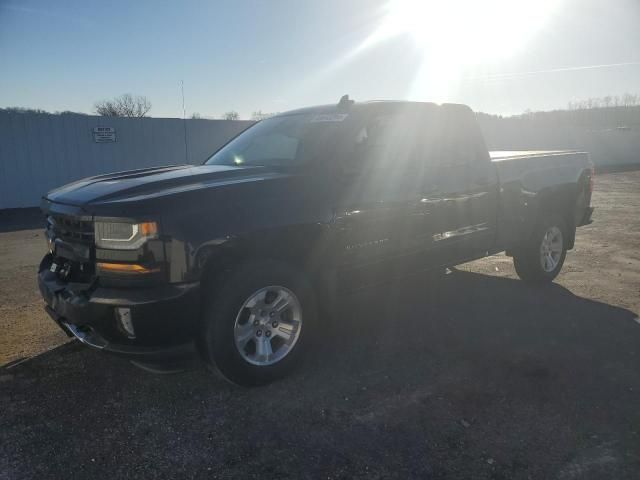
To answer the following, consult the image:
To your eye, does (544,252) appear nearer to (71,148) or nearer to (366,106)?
(366,106)

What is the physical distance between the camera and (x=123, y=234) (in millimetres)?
2799

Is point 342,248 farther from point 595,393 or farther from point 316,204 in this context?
point 595,393

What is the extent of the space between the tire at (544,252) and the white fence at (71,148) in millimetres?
12525

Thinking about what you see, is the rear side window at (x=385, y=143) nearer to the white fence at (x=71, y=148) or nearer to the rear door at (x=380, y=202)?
the rear door at (x=380, y=202)

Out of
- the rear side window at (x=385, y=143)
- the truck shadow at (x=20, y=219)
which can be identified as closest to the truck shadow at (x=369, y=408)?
the rear side window at (x=385, y=143)

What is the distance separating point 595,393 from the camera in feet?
10.5

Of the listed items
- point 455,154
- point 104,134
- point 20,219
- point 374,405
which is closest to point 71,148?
point 104,134

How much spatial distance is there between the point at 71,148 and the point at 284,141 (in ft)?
39.0

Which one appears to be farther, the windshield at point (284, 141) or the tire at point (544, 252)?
the tire at point (544, 252)

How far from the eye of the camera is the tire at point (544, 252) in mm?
5391

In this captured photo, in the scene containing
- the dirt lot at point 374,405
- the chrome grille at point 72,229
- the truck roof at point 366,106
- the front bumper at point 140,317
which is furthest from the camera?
the truck roof at point 366,106

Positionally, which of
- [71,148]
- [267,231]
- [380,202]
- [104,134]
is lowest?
[267,231]

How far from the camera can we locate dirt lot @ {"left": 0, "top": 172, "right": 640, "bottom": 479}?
2.53 m

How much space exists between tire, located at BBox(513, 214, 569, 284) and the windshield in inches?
110
